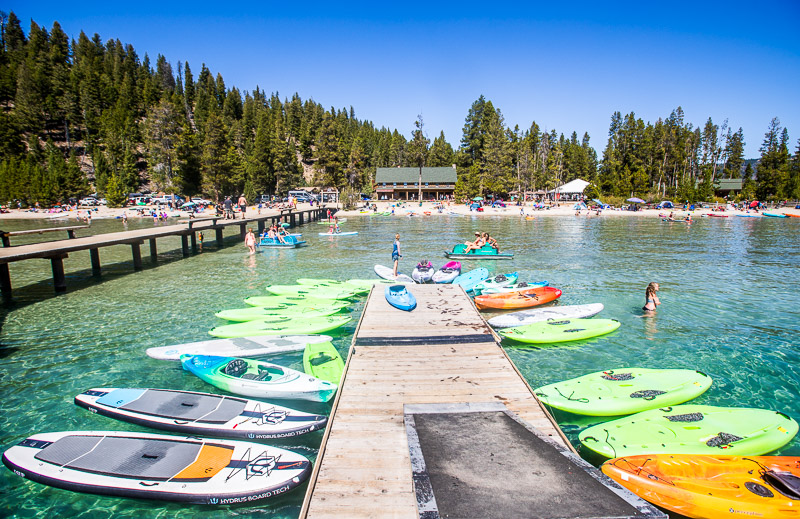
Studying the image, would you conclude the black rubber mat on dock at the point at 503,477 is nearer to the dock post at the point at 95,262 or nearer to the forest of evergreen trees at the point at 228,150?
the dock post at the point at 95,262

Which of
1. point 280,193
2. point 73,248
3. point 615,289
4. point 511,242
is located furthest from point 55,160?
point 615,289

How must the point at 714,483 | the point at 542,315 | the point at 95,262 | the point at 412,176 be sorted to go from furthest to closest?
1. the point at 412,176
2. the point at 95,262
3. the point at 542,315
4. the point at 714,483

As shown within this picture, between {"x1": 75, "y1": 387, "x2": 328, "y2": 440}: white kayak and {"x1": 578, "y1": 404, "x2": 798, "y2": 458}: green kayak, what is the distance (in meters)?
4.44

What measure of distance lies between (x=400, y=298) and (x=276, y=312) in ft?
13.8

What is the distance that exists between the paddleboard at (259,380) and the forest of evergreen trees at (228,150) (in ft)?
207

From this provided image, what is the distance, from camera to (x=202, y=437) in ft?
21.4

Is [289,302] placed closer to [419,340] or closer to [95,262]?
[419,340]

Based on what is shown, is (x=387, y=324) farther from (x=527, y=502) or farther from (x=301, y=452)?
(x=527, y=502)

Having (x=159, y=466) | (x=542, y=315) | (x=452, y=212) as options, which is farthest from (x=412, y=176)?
(x=159, y=466)

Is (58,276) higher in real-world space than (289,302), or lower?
higher

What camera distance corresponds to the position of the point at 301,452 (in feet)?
21.3

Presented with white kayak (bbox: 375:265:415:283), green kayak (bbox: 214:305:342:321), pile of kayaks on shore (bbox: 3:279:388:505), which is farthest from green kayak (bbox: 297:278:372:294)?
pile of kayaks on shore (bbox: 3:279:388:505)

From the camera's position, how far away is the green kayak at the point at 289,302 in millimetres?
13312

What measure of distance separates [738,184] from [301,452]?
367 ft
